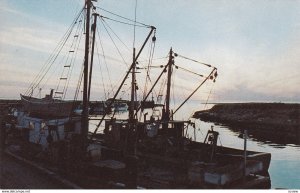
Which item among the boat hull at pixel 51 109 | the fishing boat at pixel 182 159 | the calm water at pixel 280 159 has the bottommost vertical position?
the calm water at pixel 280 159

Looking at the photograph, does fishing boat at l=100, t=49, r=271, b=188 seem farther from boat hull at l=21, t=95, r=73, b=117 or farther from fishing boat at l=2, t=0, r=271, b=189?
boat hull at l=21, t=95, r=73, b=117

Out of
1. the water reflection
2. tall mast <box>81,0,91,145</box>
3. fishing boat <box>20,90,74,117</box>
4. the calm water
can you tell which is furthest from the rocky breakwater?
tall mast <box>81,0,91,145</box>

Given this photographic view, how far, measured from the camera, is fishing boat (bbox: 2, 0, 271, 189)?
1575 cm

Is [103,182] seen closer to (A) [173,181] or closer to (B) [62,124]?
(A) [173,181]

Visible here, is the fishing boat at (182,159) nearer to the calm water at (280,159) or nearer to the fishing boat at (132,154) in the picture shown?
the fishing boat at (132,154)

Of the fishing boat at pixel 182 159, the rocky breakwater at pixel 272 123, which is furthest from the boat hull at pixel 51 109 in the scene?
the rocky breakwater at pixel 272 123

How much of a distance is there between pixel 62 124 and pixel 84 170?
625cm

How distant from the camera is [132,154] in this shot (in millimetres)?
19859

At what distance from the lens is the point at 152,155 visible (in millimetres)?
20328

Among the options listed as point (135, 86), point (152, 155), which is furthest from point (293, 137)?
point (152, 155)

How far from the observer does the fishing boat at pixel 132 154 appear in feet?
51.7

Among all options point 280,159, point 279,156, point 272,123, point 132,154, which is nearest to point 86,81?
point 132,154

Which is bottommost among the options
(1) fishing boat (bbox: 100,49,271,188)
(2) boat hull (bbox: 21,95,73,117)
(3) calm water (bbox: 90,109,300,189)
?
(3) calm water (bbox: 90,109,300,189)

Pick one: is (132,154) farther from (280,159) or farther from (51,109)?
(280,159)
